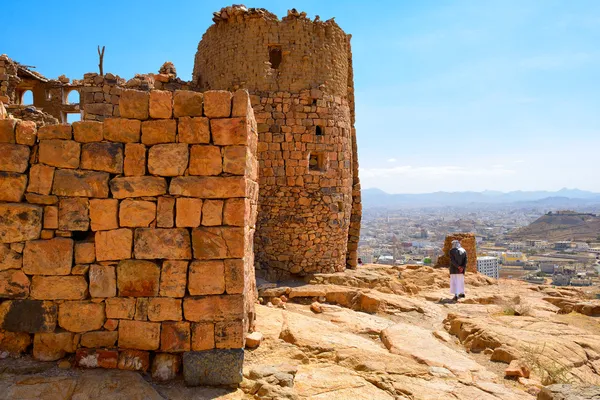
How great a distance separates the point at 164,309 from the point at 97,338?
79 cm

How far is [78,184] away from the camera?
14.7ft

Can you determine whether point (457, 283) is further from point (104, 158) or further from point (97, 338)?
point (104, 158)

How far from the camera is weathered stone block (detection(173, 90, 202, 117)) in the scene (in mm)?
4523

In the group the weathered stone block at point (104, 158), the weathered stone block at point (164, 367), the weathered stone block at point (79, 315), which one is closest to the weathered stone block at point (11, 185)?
the weathered stone block at point (104, 158)

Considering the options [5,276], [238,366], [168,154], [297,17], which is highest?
[297,17]

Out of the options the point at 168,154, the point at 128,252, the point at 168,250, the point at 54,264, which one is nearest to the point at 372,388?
the point at 168,250

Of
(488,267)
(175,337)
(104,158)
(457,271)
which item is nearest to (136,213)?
(104,158)

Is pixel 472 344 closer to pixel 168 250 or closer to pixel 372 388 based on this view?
pixel 372 388

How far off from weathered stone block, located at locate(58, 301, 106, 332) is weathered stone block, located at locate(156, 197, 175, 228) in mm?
1105

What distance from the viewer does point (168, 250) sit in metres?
4.45

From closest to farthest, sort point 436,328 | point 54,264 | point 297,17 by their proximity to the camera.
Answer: point 54,264 < point 436,328 < point 297,17

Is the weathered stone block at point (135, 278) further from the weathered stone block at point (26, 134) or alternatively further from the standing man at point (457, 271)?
the standing man at point (457, 271)

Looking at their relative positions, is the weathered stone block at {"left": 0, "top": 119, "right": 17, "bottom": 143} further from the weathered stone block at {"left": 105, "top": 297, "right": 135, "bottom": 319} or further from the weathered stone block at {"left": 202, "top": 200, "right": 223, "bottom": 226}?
the weathered stone block at {"left": 202, "top": 200, "right": 223, "bottom": 226}

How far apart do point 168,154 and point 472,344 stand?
17.3ft
